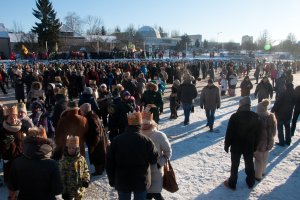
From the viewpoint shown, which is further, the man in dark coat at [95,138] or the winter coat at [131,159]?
the man in dark coat at [95,138]

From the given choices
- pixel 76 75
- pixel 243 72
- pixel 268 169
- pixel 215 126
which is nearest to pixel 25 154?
pixel 268 169

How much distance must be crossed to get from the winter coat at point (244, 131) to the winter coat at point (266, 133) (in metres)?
0.26

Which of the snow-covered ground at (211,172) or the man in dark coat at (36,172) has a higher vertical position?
the man in dark coat at (36,172)

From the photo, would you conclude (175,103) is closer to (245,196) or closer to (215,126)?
(215,126)

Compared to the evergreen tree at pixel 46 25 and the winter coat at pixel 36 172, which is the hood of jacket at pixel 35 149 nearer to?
the winter coat at pixel 36 172

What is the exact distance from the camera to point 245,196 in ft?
17.6

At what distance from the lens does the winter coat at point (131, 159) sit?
3.63m

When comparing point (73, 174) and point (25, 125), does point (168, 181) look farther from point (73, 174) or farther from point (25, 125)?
point (25, 125)

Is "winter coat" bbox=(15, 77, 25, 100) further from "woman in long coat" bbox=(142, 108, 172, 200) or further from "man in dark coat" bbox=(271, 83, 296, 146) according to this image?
"woman in long coat" bbox=(142, 108, 172, 200)

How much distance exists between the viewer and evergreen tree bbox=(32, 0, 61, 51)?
161 ft

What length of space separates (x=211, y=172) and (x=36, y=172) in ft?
13.6

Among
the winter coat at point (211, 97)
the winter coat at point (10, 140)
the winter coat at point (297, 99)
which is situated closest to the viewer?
the winter coat at point (10, 140)

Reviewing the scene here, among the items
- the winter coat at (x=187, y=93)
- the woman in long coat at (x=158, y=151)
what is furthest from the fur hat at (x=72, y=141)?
the winter coat at (x=187, y=93)

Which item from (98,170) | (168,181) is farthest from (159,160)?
(98,170)
